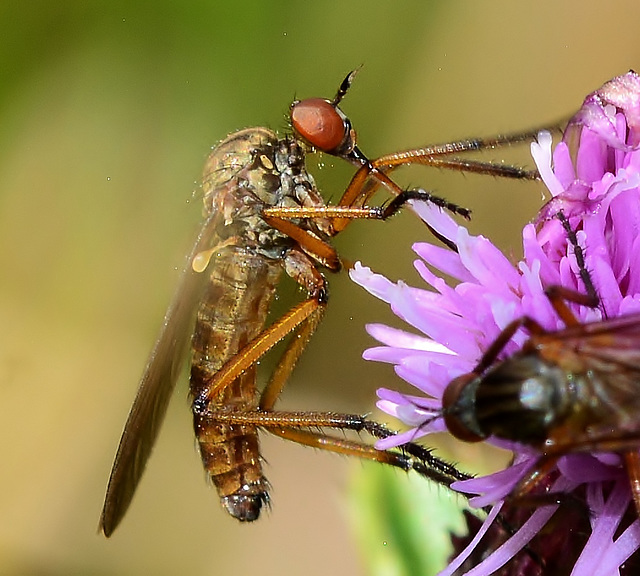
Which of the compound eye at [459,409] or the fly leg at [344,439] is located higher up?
the fly leg at [344,439]

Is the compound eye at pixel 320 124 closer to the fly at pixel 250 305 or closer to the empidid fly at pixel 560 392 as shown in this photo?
the fly at pixel 250 305

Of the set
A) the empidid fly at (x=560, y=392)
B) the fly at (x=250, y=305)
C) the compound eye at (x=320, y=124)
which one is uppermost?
the compound eye at (x=320, y=124)

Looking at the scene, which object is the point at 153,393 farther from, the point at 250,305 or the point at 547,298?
the point at 547,298

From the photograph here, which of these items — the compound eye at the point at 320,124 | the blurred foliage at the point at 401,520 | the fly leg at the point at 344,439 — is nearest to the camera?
the fly leg at the point at 344,439

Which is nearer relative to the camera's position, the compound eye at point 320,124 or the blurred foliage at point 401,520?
the compound eye at point 320,124

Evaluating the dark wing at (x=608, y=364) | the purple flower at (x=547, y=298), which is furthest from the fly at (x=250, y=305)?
the dark wing at (x=608, y=364)

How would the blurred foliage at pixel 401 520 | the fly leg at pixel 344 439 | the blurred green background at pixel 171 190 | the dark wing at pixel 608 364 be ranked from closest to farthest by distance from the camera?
the dark wing at pixel 608 364, the fly leg at pixel 344 439, the blurred foliage at pixel 401 520, the blurred green background at pixel 171 190

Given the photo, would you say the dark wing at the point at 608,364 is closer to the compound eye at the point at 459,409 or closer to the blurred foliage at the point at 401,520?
the compound eye at the point at 459,409
